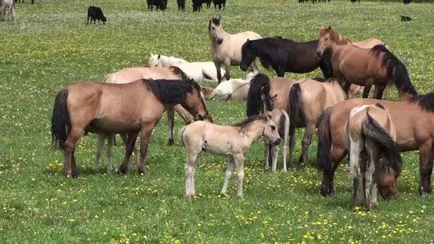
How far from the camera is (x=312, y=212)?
12492mm

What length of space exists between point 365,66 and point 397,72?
3.83 feet

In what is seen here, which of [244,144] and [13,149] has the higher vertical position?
[244,144]

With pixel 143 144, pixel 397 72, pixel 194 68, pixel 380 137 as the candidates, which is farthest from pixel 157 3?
pixel 380 137

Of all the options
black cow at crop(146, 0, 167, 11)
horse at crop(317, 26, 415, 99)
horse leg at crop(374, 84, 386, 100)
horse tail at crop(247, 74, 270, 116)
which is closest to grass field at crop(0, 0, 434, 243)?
horse tail at crop(247, 74, 270, 116)

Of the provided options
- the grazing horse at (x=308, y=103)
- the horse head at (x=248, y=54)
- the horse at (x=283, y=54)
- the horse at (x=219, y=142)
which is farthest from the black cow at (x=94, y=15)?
the horse at (x=219, y=142)

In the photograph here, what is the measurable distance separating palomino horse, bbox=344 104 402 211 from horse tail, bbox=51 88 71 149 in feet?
16.8

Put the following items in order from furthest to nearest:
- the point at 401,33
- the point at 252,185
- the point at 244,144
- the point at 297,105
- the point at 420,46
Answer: the point at 401,33, the point at 420,46, the point at 297,105, the point at 252,185, the point at 244,144

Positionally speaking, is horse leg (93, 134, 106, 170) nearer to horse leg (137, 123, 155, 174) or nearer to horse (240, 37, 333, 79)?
horse leg (137, 123, 155, 174)

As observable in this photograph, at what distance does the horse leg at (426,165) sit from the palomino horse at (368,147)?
125 centimetres

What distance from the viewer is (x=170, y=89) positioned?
15.8m

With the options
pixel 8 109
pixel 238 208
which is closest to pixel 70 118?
pixel 238 208

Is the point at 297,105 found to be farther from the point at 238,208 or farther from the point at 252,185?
the point at 238,208

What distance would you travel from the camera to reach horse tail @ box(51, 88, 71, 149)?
14.8m

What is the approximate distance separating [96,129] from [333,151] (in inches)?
177
